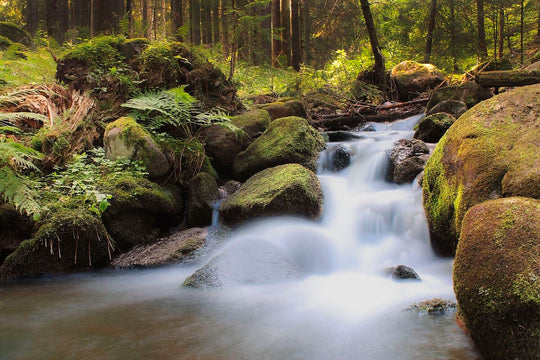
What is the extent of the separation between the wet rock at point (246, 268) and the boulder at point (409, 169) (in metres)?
2.69

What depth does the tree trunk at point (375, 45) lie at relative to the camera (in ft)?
36.2

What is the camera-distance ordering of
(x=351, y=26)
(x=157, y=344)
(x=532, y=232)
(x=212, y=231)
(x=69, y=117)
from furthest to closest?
1. (x=351, y=26)
2. (x=69, y=117)
3. (x=212, y=231)
4. (x=157, y=344)
5. (x=532, y=232)

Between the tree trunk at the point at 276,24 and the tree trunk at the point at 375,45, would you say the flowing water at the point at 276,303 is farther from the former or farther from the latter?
the tree trunk at the point at 276,24

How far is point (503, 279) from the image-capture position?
8.00 ft

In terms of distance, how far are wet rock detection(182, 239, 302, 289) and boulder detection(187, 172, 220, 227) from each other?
59.4 inches

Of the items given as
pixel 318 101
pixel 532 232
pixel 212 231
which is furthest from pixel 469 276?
pixel 318 101

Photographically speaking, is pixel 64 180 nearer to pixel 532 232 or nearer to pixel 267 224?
pixel 267 224

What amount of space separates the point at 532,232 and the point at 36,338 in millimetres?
3664

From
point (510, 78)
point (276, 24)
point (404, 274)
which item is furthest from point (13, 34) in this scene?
point (404, 274)

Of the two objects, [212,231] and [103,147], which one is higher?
[103,147]

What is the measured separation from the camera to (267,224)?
208 inches

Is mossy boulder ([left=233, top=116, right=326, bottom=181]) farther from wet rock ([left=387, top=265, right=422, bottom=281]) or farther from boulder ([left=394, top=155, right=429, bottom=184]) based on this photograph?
wet rock ([left=387, top=265, right=422, bottom=281])

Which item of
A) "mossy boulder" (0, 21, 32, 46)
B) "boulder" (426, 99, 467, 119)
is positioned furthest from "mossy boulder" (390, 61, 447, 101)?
"mossy boulder" (0, 21, 32, 46)

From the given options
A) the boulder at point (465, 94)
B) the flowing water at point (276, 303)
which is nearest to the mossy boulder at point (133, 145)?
the flowing water at point (276, 303)
